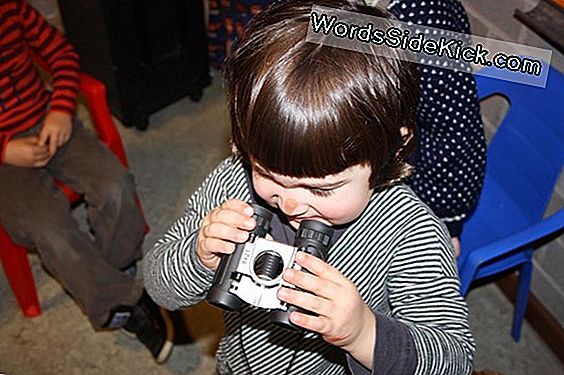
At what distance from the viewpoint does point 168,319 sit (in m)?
1.86

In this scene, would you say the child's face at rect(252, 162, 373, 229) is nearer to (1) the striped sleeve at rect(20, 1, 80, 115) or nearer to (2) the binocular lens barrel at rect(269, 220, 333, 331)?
(2) the binocular lens barrel at rect(269, 220, 333, 331)

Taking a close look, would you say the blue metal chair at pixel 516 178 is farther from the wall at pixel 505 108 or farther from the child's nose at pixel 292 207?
the child's nose at pixel 292 207

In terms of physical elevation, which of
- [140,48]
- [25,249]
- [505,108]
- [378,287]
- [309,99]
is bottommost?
[25,249]

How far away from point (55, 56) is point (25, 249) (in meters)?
0.49

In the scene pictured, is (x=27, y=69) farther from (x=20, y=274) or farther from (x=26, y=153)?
(x=20, y=274)

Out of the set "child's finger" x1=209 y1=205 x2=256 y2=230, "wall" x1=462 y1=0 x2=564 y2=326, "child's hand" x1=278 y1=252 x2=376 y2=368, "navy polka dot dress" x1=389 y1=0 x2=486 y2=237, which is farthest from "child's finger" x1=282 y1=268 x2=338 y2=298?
"wall" x1=462 y1=0 x2=564 y2=326

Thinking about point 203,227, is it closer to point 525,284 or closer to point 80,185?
point 80,185

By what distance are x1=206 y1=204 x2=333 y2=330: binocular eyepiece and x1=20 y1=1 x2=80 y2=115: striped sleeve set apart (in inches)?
42.3

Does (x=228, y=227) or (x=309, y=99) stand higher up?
(x=309, y=99)

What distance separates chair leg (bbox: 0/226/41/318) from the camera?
1.79 m

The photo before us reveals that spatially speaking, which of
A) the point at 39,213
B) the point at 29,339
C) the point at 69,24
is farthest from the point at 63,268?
the point at 69,24

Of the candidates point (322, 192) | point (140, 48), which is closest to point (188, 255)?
point (322, 192)

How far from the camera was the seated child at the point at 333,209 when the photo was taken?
0.83 m

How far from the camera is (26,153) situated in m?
1.74
